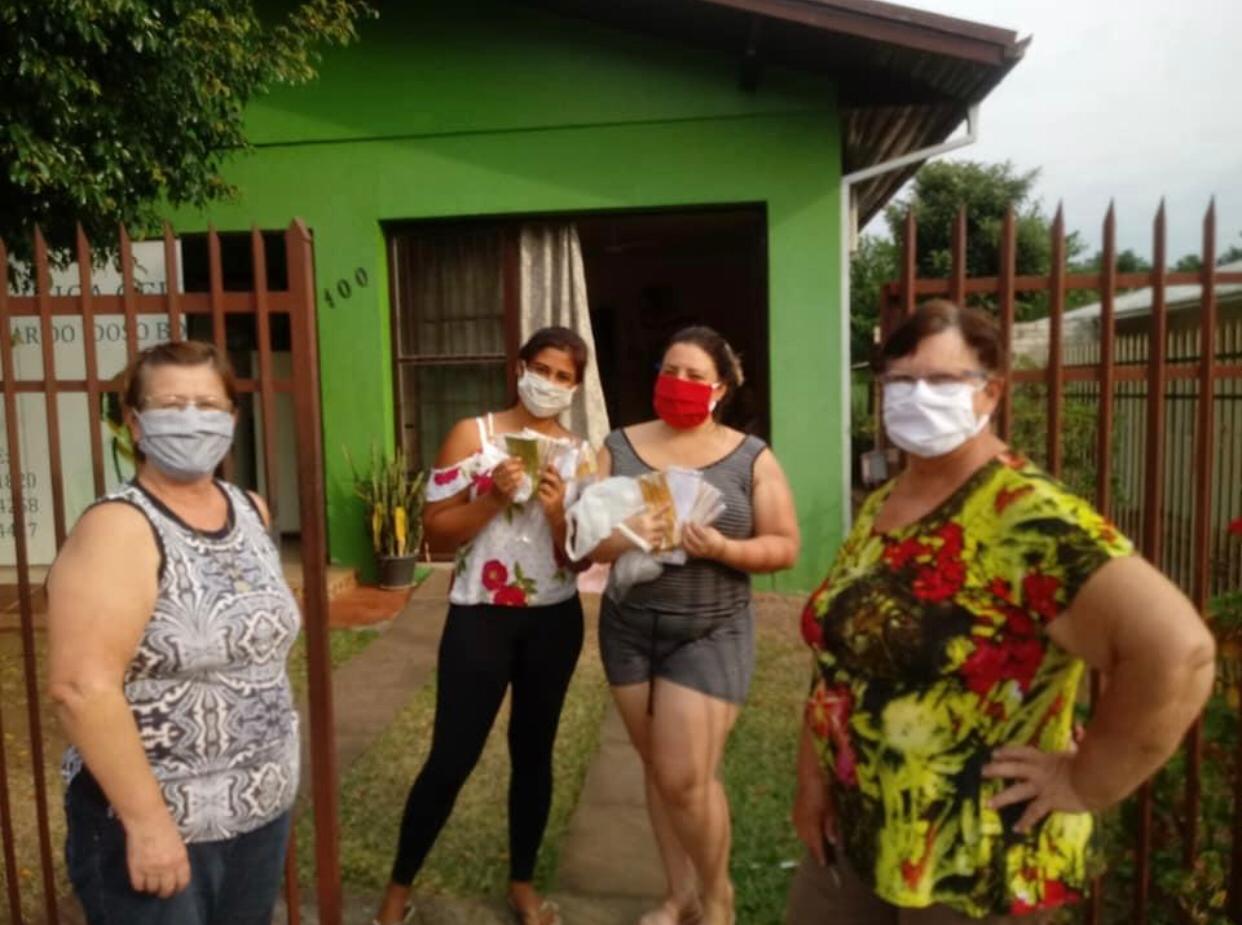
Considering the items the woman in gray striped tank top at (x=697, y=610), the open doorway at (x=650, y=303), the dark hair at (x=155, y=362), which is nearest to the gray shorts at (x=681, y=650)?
the woman in gray striped tank top at (x=697, y=610)

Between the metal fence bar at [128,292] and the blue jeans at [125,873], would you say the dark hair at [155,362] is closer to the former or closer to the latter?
the metal fence bar at [128,292]

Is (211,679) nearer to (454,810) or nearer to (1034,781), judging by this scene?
(1034,781)

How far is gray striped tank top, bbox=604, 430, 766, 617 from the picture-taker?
2.77 m

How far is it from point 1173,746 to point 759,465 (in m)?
1.48

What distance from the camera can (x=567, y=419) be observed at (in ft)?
25.4

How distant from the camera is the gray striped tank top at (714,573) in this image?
9.10 ft

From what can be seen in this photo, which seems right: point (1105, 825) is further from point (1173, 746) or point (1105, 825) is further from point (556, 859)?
point (556, 859)

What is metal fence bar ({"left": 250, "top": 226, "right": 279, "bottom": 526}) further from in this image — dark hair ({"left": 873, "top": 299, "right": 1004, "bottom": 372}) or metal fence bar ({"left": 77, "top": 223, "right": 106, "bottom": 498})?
dark hair ({"left": 873, "top": 299, "right": 1004, "bottom": 372})

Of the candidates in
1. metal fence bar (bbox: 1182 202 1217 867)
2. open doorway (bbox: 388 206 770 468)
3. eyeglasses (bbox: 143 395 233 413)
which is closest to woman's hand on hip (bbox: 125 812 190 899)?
eyeglasses (bbox: 143 395 233 413)

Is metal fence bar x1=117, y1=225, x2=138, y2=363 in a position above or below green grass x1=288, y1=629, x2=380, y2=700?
above

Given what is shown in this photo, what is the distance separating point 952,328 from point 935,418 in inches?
7.5

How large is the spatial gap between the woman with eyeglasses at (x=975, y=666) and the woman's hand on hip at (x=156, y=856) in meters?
1.26

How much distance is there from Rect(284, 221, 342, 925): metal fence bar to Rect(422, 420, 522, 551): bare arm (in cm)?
35

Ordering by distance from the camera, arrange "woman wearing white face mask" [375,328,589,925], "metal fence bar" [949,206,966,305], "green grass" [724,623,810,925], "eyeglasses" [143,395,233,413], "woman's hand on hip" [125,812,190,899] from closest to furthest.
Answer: "woman's hand on hip" [125,812,190,899] → "eyeglasses" [143,395,233,413] → "metal fence bar" [949,206,966,305] → "woman wearing white face mask" [375,328,589,925] → "green grass" [724,623,810,925]
